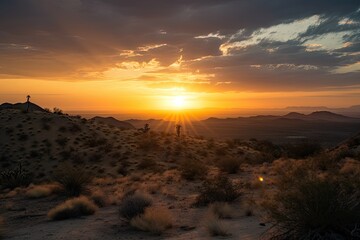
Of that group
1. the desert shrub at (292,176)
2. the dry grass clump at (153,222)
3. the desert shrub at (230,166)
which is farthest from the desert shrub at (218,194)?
the desert shrub at (230,166)

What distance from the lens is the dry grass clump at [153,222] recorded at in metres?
10.9

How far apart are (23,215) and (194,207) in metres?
6.72

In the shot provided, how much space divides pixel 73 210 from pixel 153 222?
12.7 ft

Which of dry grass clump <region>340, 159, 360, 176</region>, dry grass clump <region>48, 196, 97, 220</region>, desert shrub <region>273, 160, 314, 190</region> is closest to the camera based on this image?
desert shrub <region>273, 160, 314, 190</region>

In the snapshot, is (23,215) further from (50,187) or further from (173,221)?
(173,221)

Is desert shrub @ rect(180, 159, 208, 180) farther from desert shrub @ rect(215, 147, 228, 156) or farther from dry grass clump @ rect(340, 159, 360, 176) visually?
desert shrub @ rect(215, 147, 228, 156)

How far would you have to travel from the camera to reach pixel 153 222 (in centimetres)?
1104

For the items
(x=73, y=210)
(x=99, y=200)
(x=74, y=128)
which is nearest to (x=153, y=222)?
(x=73, y=210)

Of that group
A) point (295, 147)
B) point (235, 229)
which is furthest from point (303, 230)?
point (295, 147)

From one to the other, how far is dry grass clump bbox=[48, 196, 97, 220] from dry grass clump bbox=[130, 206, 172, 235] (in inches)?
117

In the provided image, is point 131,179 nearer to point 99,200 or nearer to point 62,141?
point 99,200

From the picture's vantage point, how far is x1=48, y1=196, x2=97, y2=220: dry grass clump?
13.2m

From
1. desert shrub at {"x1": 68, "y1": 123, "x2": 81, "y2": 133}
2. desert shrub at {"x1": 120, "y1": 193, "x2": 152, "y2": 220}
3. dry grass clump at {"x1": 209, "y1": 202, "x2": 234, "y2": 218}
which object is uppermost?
desert shrub at {"x1": 68, "y1": 123, "x2": 81, "y2": 133}

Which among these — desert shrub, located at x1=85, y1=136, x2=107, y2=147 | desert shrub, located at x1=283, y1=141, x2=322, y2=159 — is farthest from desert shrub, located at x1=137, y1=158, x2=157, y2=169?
desert shrub, located at x1=283, y1=141, x2=322, y2=159
